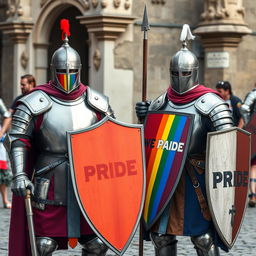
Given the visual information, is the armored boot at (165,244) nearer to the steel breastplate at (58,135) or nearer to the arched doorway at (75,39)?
the steel breastplate at (58,135)

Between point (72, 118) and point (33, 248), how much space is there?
2.69 feet

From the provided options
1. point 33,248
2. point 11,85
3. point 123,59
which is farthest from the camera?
point 11,85

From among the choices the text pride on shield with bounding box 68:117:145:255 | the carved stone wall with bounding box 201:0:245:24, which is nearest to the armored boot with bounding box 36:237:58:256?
the text pride on shield with bounding box 68:117:145:255

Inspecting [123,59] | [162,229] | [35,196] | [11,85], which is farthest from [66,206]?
[11,85]

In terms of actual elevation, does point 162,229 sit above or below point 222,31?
below

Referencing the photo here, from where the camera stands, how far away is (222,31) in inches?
651

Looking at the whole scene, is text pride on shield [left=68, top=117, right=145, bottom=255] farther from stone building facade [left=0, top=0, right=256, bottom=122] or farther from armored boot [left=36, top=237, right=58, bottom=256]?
stone building facade [left=0, top=0, right=256, bottom=122]

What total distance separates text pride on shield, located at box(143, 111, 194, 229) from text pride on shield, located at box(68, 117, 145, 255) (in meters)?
0.16

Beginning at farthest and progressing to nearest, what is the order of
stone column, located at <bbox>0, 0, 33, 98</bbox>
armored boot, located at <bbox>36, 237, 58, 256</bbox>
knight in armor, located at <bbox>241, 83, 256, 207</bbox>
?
1. stone column, located at <bbox>0, 0, 33, 98</bbox>
2. knight in armor, located at <bbox>241, 83, 256, 207</bbox>
3. armored boot, located at <bbox>36, 237, 58, 256</bbox>

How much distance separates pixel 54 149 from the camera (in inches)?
232

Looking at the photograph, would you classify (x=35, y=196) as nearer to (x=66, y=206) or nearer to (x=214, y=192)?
(x=66, y=206)

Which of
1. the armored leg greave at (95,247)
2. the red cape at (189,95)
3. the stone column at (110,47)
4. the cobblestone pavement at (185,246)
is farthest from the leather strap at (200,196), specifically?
the stone column at (110,47)

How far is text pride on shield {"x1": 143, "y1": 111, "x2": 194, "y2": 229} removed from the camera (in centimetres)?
598

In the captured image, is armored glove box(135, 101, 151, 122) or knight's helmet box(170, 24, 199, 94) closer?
knight's helmet box(170, 24, 199, 94)
